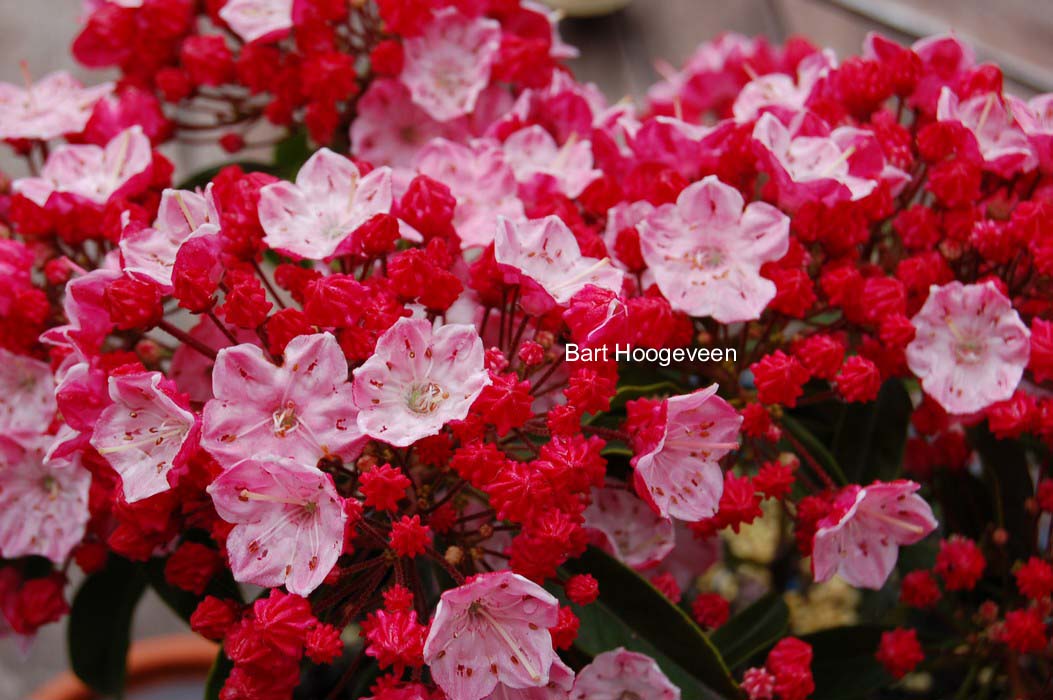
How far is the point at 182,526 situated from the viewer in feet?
2.94

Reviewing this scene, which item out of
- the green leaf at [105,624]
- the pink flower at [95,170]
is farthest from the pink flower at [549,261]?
the green leaf at [105,624]

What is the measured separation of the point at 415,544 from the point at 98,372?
31cm

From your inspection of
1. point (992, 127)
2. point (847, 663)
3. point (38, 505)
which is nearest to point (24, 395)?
point (38, 505)

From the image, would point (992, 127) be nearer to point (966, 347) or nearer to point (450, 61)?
point (966, 347)

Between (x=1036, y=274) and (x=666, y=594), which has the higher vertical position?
(x=1036, y=274)

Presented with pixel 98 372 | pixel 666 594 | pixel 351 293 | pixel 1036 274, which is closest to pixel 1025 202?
pixel 1036 274

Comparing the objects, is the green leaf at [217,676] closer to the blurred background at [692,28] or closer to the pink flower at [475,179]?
the pink flower at [475,179]

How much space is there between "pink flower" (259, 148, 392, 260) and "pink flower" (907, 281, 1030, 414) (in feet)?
1.68

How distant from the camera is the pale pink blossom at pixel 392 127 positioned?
1.22m

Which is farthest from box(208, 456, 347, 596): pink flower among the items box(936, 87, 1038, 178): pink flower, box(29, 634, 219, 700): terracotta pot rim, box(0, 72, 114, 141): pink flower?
box(29, 634, 219, 700): terracotta pot rim

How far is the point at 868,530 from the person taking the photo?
944mm

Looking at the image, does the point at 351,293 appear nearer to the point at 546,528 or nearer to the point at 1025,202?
the point at 546,528

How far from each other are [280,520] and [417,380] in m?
0.15

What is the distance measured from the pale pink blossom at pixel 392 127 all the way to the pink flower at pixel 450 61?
0.03m
